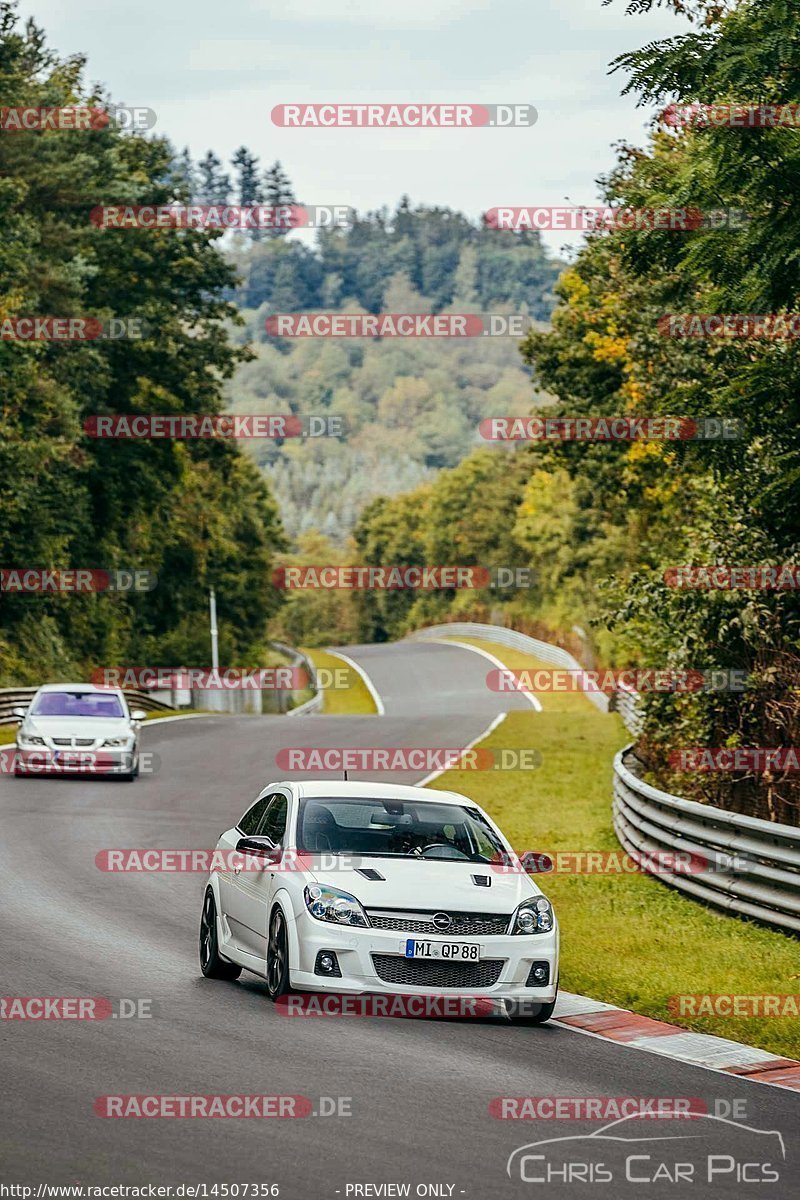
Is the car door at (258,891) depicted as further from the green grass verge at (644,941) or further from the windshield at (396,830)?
the green grass verge at (644,941)

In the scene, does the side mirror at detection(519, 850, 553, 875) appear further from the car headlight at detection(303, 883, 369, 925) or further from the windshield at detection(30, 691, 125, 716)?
the windshield at detection(30, 691, 125, 716)

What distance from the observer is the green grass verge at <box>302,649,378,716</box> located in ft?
247

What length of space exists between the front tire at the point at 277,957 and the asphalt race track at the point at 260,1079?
6.1 inches

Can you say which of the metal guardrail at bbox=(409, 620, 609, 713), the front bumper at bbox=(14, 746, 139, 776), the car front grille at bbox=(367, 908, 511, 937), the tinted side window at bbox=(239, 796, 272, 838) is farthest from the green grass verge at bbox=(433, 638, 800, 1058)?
the metal guardrail at bbox=(409, 620, 609, 713)

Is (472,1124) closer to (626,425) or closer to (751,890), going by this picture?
(751,890)

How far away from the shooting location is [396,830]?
1209 centimetres

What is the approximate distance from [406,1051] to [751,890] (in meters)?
6.23

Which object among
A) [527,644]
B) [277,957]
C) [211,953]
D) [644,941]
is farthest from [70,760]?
[527,644]

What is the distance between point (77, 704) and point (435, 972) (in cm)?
2045

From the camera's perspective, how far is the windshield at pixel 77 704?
30.0 meters

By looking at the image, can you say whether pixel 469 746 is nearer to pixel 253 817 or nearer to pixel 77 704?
pixel 77 704

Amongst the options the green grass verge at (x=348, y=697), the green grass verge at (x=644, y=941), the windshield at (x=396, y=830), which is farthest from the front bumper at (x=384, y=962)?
the green grass verge at (x=348, y=697)

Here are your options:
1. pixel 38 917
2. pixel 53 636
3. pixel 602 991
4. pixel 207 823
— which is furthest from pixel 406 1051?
pixel 53 636

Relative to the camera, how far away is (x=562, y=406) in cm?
3962
